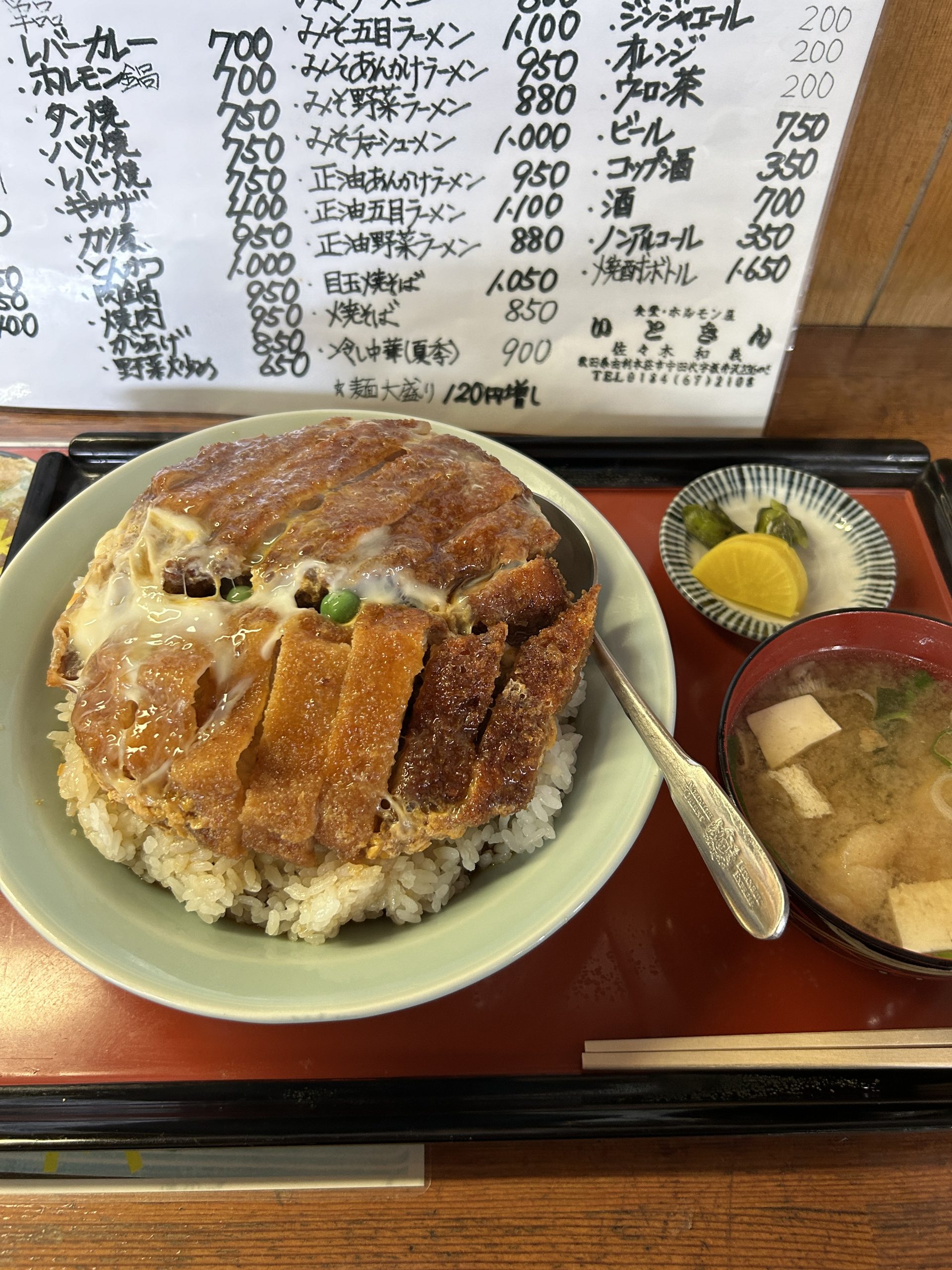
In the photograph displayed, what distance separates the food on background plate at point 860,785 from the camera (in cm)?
181

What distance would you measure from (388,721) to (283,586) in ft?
1.49

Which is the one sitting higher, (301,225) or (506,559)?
(301,225)

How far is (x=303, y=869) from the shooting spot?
1.86 metres

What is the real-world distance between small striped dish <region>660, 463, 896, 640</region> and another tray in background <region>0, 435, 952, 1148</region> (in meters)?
0.70

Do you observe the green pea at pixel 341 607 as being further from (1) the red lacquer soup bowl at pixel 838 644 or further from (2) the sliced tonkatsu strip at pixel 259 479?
A: (1) the red lacquer soup bowl at pixel 838 644

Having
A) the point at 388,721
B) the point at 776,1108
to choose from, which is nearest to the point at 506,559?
the point at 388,721

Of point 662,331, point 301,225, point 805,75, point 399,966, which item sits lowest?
point 399,966

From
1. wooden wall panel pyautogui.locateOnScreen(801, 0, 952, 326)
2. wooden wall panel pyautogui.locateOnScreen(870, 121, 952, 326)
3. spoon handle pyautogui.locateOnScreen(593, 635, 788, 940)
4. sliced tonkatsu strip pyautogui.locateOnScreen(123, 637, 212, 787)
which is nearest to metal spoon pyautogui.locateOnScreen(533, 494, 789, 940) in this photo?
spoon handle pyautogui.locateOnScreen(593, 635, 788, 940)

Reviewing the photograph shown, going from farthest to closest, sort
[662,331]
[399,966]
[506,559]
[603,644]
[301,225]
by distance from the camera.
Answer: [662,331] → [301,225] → [603,644] → [506,559] → [399,966]

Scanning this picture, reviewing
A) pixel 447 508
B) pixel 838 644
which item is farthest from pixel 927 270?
pixel 447 508

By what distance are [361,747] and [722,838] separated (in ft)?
2.58

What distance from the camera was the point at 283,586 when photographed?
1839 mm

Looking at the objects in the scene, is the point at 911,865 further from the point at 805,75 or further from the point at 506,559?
the point at 805,75

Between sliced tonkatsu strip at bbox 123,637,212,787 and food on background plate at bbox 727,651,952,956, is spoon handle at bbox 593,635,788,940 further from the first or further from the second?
sliced tonkatsu strip at bbox 123,637,212,787
